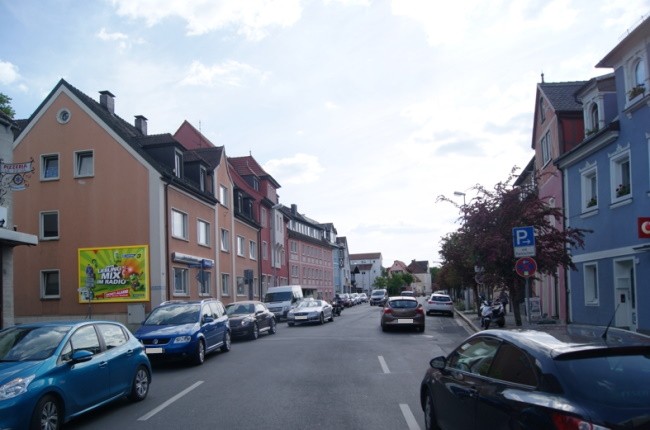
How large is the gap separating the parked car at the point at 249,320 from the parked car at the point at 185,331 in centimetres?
378

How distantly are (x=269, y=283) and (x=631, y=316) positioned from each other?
112 feet

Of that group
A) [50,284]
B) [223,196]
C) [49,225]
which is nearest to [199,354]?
[50,284]

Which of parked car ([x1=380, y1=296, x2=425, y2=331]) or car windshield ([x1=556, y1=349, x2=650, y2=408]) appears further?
parked car ([x1=380, y1=296, x2=425, y2=331])

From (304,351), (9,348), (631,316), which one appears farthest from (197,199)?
(9,348)

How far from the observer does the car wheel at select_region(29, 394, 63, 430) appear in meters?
6.72

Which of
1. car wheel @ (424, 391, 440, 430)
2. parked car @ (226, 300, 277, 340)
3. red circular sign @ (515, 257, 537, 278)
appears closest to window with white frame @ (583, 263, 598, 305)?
red circular sign @ (515, 257, 537, 278)

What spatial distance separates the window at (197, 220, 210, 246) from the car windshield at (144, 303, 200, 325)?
15.4m

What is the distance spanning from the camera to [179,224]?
2844cm

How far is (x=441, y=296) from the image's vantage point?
122 ft

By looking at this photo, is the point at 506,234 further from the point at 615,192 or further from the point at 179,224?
the point at 179,224

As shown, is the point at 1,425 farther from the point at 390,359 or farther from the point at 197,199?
the point at 197,199

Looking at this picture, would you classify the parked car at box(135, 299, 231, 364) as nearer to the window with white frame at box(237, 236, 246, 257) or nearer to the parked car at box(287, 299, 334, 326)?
the parked car at box(287, 299, 334, 326)

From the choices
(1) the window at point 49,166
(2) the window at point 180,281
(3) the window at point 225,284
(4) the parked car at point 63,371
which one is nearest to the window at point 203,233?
(2) the window at point 180,281

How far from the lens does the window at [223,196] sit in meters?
35.3
